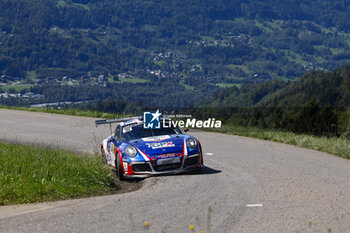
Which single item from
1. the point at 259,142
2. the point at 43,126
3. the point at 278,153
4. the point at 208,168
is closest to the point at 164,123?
the point at 208,168

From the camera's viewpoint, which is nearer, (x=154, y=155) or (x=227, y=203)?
(x=227, y=203)

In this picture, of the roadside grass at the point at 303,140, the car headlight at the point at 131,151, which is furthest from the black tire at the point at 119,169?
the roadside grass at the point at 303,140

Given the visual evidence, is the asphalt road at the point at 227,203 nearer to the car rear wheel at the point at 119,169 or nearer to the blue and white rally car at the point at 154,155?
the blue and white rally car at the point at 154,155

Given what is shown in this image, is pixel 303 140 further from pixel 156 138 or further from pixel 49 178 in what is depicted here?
pixel 49 178

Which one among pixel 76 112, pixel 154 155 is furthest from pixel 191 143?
pixel 76 112

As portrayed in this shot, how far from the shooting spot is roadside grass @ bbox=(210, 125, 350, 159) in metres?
15.4

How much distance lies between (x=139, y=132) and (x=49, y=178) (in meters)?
3.29

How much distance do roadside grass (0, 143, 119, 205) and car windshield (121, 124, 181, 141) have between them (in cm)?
102

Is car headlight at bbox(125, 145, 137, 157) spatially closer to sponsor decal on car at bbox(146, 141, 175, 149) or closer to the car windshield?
sponsor decal on car at bbox(146, 141, 175, 149)

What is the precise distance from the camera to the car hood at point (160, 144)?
38.5ft

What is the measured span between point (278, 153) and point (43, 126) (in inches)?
418

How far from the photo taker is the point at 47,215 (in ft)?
24.7

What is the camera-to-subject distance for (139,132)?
12.9m

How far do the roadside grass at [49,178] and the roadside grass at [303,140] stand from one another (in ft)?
23.2
